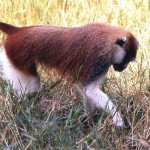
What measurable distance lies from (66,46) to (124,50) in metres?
0.48

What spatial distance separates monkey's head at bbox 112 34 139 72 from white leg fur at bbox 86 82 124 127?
28cm

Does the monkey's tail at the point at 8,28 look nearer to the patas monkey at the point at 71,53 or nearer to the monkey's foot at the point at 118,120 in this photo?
the patas monkey at the point at 71,53

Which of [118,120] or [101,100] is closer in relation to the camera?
[118,120]

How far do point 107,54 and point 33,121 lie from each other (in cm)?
86

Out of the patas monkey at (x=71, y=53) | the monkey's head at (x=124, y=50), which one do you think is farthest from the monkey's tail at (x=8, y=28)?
the monkey's head at (x=124, y=50)

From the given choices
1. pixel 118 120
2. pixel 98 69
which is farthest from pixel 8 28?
pixel 118 120

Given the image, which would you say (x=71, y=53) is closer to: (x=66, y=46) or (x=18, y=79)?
(x=66, y=46)

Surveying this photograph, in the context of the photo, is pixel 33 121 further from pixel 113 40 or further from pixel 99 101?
pixel 113 40

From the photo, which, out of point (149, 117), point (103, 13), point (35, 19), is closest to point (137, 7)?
point (103, 13)

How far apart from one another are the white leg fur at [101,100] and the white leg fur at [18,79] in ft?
1.93

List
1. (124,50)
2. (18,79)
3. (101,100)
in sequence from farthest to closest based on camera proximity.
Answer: (18,79) < (124,50) < (101,100)

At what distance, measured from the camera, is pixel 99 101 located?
4926 millimetres

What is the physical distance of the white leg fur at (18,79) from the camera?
5.30 m

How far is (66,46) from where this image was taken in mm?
5090
